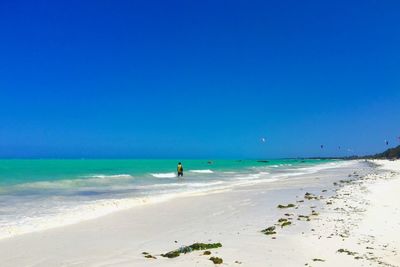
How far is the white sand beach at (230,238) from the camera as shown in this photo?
7828 millimetres

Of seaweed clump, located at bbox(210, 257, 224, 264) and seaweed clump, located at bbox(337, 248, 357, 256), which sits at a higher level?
seaweed clump, located at bbox(210, 257, 224, 264)

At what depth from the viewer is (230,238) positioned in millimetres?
9773

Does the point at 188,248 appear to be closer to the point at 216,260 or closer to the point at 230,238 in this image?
the point at 216,260

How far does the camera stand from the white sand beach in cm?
783

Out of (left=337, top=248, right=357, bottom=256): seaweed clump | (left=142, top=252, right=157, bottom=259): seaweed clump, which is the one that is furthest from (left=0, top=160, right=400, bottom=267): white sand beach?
(left=142, top=252, right=157, bottom=259): seaweed clump

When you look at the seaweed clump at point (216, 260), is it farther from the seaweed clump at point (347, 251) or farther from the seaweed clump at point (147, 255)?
the seaweed clump at point (347, 251)

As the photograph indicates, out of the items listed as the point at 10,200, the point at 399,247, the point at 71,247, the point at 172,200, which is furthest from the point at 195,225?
the point at 10,200

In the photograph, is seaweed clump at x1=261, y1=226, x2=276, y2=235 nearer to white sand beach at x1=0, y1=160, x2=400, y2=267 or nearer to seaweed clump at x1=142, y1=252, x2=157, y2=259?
white sand beach at x1=0, y1=160, x2=400, y2=267

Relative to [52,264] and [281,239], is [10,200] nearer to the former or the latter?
[52,264]

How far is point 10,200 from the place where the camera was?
19.5 metres

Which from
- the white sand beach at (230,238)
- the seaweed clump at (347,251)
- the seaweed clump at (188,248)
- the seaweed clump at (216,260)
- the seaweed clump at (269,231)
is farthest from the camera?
the seaweed clump at (269,231)

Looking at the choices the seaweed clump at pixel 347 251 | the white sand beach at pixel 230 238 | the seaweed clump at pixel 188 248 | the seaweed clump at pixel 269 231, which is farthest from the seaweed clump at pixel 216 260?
the seaweed clump at pixel 269 231

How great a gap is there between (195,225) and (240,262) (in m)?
4.79

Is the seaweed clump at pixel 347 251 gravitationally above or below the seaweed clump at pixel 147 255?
below
